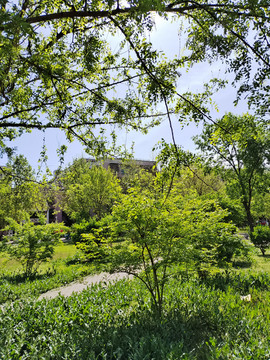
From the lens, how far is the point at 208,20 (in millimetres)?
4273

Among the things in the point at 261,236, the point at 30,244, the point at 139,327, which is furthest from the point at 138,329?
the point at 261,236

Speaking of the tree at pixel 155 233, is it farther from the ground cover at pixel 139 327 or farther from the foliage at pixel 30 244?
the foliage at pixel 30 244

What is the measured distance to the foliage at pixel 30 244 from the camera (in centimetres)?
1045

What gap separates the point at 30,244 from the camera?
1058 centimetres

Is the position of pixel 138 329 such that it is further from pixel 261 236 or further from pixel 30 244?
pixel 261 236

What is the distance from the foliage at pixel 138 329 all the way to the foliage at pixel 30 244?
5595mm

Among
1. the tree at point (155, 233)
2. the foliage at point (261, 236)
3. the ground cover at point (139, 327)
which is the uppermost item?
the tree at point (155, 233)

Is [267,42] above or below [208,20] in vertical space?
below

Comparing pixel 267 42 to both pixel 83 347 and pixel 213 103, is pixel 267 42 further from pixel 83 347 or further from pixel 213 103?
pixel 83 347

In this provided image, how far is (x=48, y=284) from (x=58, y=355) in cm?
613

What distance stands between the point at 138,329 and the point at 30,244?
8081mm

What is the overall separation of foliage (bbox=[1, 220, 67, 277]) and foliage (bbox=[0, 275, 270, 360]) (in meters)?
5.60

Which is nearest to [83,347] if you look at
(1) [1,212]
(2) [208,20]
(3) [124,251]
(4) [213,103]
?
(3) [124,251]

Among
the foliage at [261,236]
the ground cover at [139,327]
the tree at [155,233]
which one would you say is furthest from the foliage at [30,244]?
the foliage at [261,236]
